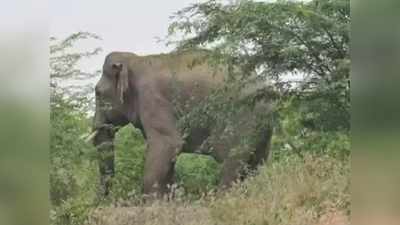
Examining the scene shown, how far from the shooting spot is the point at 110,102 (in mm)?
3533

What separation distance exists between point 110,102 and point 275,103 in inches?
32.3

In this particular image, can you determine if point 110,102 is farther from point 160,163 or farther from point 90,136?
point 160,163

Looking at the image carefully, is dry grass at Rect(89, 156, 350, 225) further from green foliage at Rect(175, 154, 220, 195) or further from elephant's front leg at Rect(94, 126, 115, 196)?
elephant's front leg at Rect(94, 126, 115, 196)

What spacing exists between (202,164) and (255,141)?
28 cm

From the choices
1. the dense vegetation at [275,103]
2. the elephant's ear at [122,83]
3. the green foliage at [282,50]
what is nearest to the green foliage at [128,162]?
the dense vegetation at [275,103]

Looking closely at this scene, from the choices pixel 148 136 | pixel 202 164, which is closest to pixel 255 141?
pixel 202 164

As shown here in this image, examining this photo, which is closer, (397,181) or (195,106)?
(397,181)

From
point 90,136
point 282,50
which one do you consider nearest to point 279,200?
point 282,50

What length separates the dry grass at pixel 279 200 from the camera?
133 inches

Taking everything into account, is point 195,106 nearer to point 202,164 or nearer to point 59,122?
point 202,164

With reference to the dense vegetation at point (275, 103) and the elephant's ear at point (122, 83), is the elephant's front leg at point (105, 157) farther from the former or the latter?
the elephant's ear at point (122, 83)

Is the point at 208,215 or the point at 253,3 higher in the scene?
the point at 253,3

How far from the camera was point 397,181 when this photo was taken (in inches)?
106

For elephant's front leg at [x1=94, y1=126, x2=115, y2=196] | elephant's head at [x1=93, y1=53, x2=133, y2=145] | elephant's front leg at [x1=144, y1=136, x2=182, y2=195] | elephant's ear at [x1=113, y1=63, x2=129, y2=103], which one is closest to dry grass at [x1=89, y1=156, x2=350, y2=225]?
elephant's front leg at [x1=144, y1=136, x2=182, y2=195]
